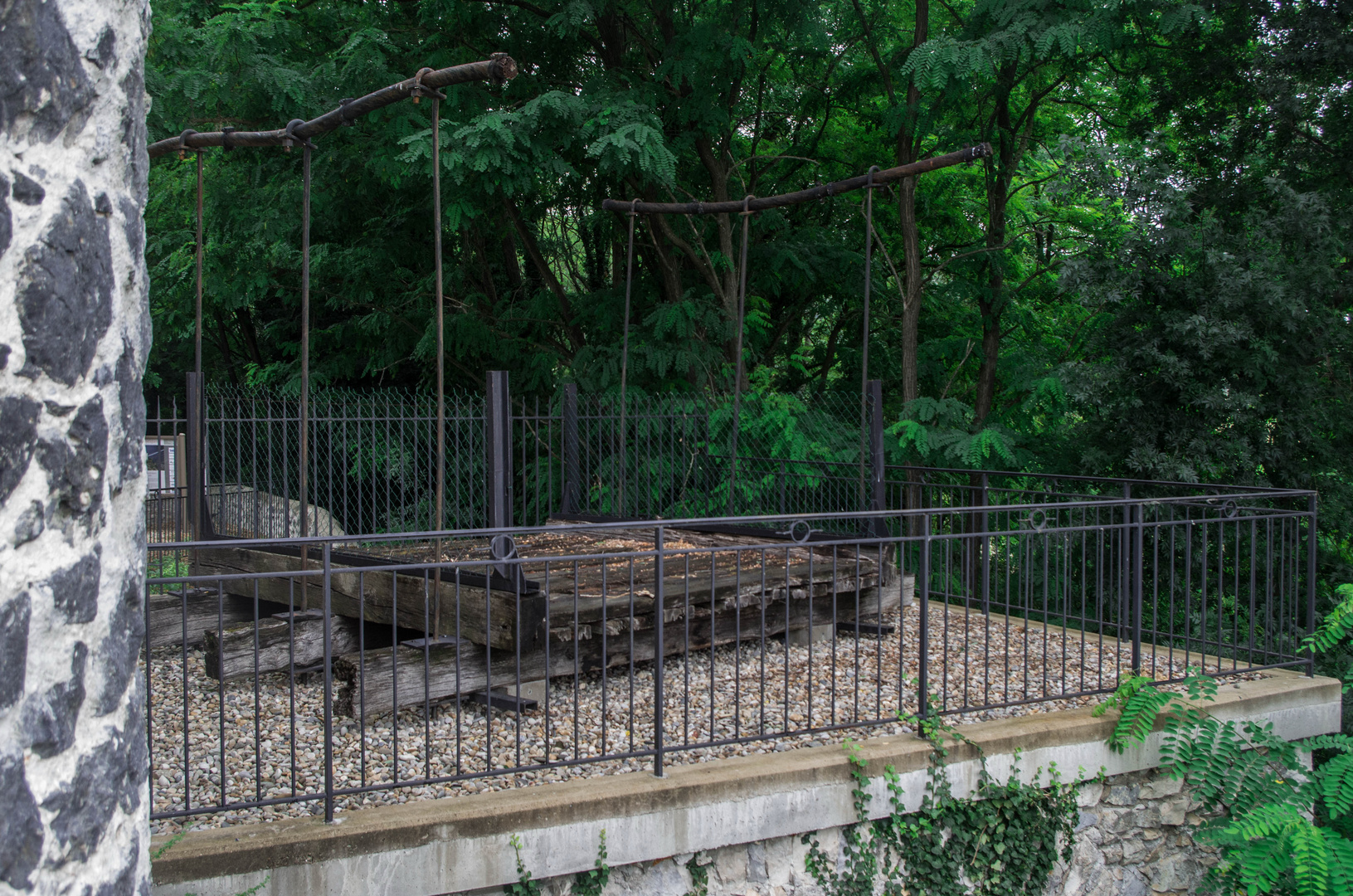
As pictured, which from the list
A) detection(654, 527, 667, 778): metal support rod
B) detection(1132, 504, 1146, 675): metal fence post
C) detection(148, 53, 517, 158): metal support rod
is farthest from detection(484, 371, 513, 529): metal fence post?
detection(1132, 504, 1146, 675): metal fence post

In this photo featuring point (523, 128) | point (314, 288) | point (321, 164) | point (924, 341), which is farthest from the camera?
point (314, 288)

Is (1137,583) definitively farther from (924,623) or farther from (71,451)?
(71,451)

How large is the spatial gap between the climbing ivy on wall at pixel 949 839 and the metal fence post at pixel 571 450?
4.41 metres

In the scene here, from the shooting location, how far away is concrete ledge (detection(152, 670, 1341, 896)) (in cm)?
337

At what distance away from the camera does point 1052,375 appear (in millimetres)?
9227

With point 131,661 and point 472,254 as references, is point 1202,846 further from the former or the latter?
point 472,254

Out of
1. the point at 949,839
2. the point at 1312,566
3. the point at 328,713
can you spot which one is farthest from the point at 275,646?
the point at 1312,566

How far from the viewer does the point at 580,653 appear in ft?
17.6

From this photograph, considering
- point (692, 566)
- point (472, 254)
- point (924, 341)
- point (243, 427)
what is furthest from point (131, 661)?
point (243, 427)

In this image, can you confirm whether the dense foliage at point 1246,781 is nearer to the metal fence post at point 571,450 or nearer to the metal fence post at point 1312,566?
the metal fence post at point 1312,566

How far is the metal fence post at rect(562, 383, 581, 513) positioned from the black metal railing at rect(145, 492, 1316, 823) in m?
1.26

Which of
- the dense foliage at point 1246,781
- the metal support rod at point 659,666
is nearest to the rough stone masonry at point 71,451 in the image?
the metal support rod at point 659,666

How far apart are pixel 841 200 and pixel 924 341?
2.34m

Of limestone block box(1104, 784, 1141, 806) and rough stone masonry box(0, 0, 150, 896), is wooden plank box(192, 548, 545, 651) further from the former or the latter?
rough stone masonry box(0, 0, 150, 896)
